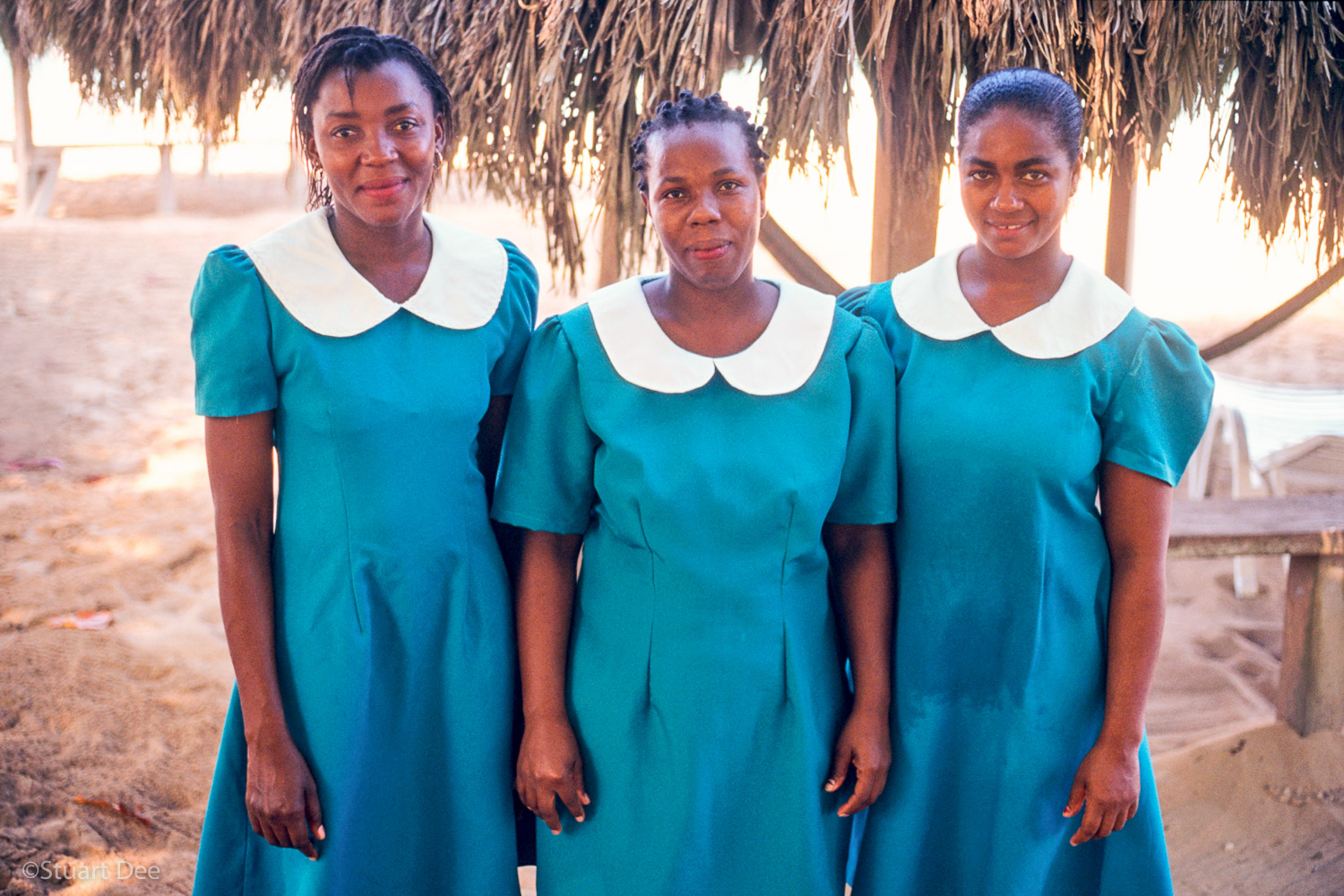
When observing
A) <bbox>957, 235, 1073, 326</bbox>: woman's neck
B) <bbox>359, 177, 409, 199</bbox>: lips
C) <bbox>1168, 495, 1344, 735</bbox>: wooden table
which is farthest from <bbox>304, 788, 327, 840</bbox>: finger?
<bbox>1168, 495, 1344, 735</bbox>: wooden table

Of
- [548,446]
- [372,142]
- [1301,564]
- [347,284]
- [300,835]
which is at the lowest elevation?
[300,835]

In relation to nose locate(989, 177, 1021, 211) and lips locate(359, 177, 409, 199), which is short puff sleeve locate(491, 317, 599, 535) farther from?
nose locate(989, 177, 1021, 211)

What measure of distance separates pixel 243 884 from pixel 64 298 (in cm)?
985

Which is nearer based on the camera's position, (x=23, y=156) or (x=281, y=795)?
(x=281, y=795)

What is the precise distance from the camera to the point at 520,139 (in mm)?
3064

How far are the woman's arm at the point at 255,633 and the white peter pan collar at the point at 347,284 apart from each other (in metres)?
0.18

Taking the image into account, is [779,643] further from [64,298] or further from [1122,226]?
[64,298]

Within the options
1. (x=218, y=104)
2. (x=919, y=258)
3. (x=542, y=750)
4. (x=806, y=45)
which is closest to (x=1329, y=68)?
(x=919, y=258)

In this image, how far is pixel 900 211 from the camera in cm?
290

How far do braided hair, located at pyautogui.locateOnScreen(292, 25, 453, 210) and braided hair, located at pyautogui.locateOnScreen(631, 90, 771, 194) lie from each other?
1.24 feet

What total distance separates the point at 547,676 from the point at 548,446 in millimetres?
362

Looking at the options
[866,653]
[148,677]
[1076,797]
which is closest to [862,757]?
[866,653]

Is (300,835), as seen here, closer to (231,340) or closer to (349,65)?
(231,340)

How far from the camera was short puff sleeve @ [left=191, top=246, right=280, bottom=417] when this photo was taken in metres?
1.56
